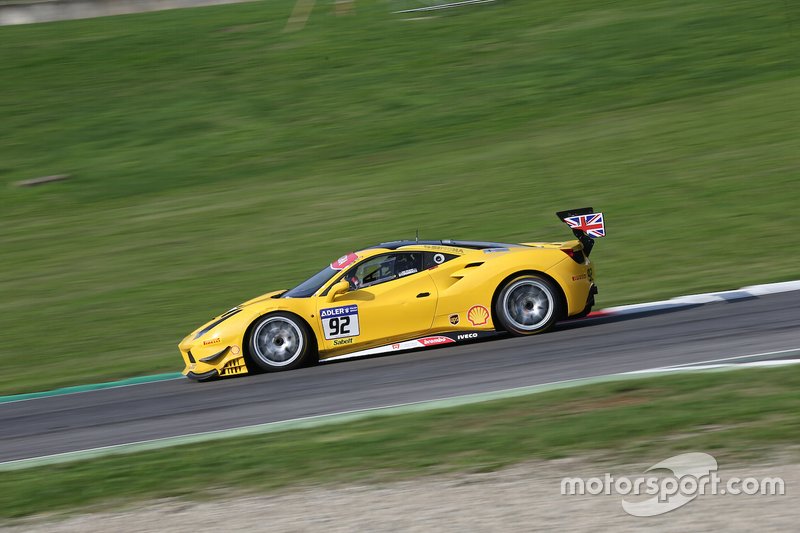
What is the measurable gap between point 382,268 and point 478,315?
43.9 inches

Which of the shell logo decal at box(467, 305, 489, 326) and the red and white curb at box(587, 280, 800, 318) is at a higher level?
the shell logo decal at box(467, 305, 489, 326)

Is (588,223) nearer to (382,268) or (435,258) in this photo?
(435,258)

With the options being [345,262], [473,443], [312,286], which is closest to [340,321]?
[312,286]

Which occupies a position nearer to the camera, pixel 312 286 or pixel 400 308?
pixel 400 308

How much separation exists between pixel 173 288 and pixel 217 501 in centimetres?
924

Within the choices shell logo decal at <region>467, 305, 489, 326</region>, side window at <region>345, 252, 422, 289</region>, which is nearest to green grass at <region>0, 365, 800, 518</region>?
shell logo decal at <region>467, 305, 489, 326</region>

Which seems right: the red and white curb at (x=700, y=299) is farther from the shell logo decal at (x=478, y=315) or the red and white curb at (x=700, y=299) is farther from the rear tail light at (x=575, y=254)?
the shell logo decal at (x=478, y=315)

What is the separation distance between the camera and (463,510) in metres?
5.36

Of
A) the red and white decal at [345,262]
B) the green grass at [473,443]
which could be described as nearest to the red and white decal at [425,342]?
the red and white decal at [345,262]

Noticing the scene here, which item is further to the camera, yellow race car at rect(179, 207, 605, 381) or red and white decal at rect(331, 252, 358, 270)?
red and white decal at rect(331, 252, 358, 270)

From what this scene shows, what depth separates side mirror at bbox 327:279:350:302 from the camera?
392 inches

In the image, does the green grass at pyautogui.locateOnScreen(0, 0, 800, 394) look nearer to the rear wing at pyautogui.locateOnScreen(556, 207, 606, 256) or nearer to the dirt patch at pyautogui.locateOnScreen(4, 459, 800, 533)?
the rear wing at pyautogui.locateOnScreen(556, 207, 606, 256)

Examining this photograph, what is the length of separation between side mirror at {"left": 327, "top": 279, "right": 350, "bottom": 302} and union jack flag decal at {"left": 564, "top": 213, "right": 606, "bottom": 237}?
8.02 feet

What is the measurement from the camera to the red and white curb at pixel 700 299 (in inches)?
428
